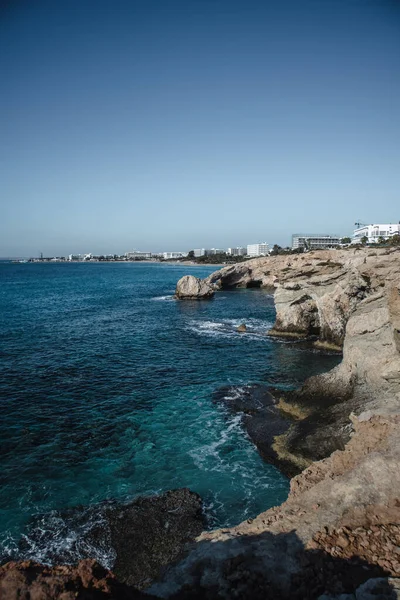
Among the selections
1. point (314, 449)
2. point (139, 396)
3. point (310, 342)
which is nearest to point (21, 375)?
point (139, 396)

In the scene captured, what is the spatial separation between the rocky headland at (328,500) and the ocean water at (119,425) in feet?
10.5

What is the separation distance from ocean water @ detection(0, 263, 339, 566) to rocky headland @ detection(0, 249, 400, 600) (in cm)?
319

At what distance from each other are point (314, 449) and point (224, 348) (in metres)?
22.1

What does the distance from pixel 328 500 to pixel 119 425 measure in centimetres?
1463

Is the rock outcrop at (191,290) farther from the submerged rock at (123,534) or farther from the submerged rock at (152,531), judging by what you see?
the submerged rock at (123,534)

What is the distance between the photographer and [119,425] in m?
22.1

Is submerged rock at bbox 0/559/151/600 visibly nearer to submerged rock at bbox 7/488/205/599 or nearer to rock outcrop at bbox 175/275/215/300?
submerged rock at bbox 7/488/205/599

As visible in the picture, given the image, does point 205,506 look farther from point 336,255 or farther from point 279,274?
point 279,274

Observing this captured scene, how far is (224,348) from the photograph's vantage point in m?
39.2

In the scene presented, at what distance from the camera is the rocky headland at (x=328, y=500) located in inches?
317

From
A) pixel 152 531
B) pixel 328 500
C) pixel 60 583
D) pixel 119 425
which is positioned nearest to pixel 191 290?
pixel 119 425

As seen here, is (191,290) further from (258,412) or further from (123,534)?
(123,534)

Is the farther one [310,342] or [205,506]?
[310,342]

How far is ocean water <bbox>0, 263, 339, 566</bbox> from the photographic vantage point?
14844 millimetres
